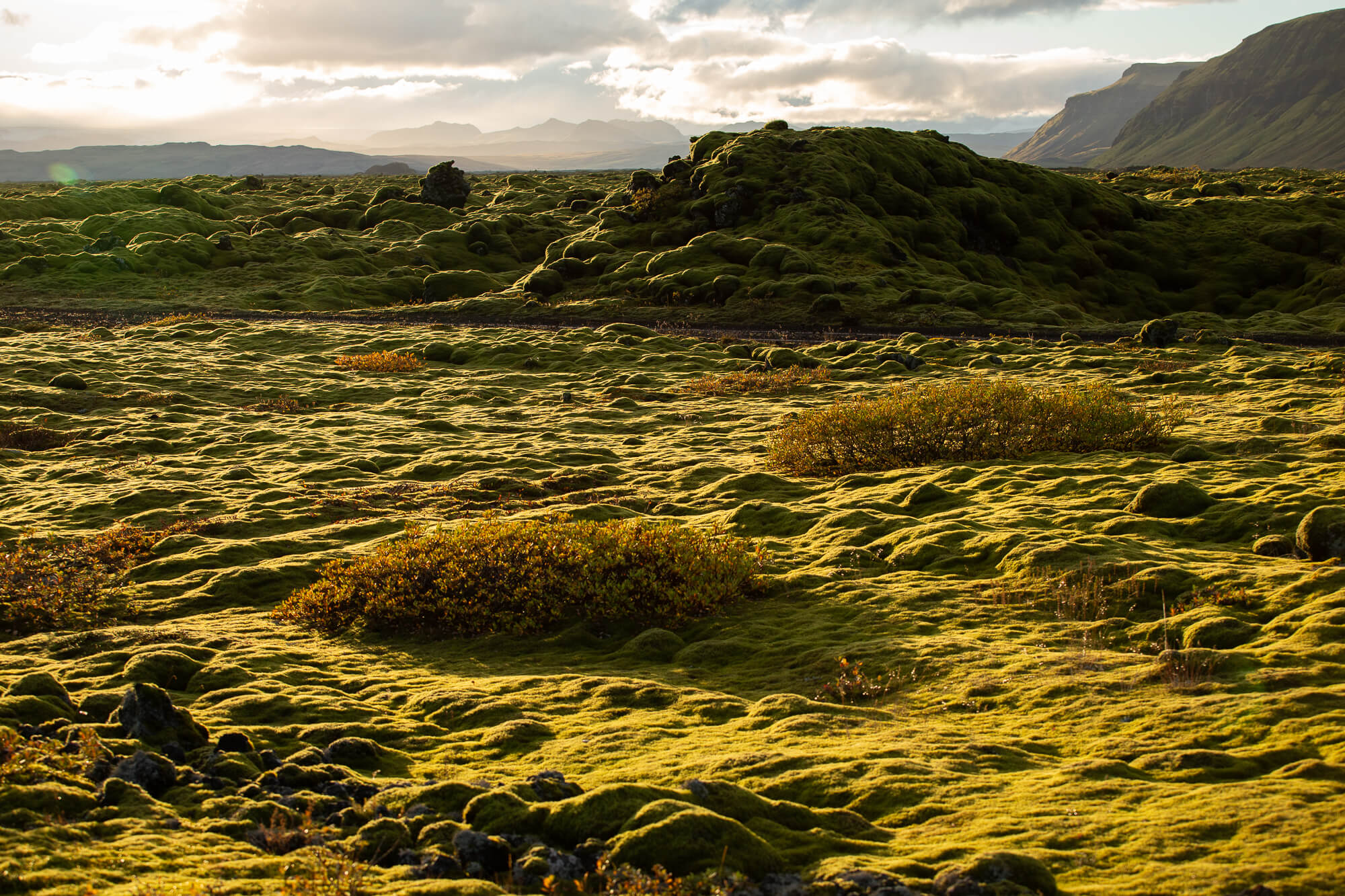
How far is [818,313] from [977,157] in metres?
50.2

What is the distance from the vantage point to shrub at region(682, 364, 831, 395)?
1544 inches

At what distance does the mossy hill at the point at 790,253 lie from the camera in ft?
218

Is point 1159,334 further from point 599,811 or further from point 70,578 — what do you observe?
point 70,578

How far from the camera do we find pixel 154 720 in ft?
32.0

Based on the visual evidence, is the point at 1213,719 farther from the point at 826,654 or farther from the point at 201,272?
the point at 201,272

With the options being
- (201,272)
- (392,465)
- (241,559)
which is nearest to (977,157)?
(201,272)

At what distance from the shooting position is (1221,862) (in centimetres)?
670

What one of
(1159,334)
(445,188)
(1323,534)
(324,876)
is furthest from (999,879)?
(445,188)

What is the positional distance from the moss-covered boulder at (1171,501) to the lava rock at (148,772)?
1692cm

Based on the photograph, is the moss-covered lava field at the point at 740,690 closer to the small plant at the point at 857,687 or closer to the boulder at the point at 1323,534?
the small plant at the point at 857,687

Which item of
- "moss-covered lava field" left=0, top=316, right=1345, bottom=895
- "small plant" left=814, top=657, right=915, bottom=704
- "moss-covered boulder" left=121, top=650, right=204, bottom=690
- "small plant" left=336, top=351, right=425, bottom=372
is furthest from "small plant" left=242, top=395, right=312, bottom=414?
"small plant" left=814, top=657, right=915, bottom=704

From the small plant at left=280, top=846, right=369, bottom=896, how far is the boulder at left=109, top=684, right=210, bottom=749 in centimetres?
330

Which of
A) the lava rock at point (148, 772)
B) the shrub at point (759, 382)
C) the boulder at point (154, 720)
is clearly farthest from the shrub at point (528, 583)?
the shrub at point (759, 382)

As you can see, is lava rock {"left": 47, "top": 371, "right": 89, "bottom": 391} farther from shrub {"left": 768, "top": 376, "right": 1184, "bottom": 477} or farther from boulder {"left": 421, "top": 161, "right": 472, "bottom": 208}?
boulder {"left": 421, "top": 161, "right": 472, "bottom": 208}
